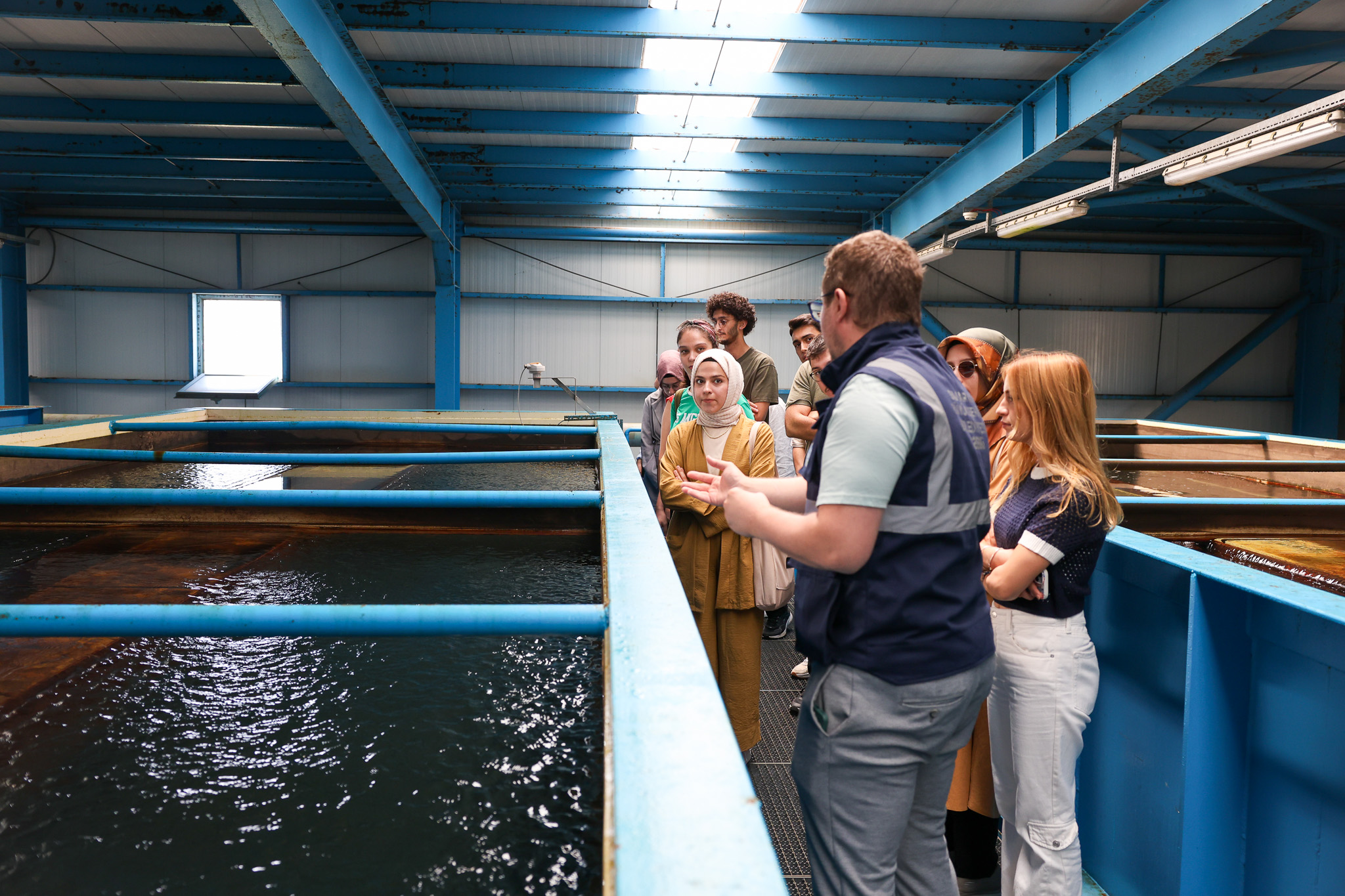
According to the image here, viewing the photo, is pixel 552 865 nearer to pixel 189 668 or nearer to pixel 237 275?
pixel 189 668

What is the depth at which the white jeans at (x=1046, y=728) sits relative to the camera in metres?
1.49

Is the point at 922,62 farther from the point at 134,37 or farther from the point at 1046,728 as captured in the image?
the point at 134,37

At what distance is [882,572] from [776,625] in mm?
2555

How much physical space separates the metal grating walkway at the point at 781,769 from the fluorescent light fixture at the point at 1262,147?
3.97 m

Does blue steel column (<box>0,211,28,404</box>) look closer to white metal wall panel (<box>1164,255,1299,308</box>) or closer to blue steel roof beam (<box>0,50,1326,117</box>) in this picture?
blue steel roof beam (<box>0,50,1326,117</box>)

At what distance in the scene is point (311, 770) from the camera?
108 cm

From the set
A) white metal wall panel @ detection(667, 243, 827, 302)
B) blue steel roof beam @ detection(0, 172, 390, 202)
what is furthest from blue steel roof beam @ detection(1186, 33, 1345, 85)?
blue steel roof beam @ detection(0, 172, 390, 202)

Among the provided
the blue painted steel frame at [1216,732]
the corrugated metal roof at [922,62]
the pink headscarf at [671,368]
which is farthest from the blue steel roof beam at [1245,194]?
the blue painted steel frame at [1216,732]

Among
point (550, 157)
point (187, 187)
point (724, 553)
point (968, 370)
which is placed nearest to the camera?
point (968, 370)

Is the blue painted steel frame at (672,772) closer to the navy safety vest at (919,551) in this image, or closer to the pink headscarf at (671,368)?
the navy safety vest at (919,551)

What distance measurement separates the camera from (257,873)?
2.81 feet

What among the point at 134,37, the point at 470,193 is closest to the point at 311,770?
the point at 134,37

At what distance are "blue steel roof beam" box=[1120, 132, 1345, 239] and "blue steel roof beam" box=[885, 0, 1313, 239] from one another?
1.27 m

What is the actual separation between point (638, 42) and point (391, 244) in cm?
639
